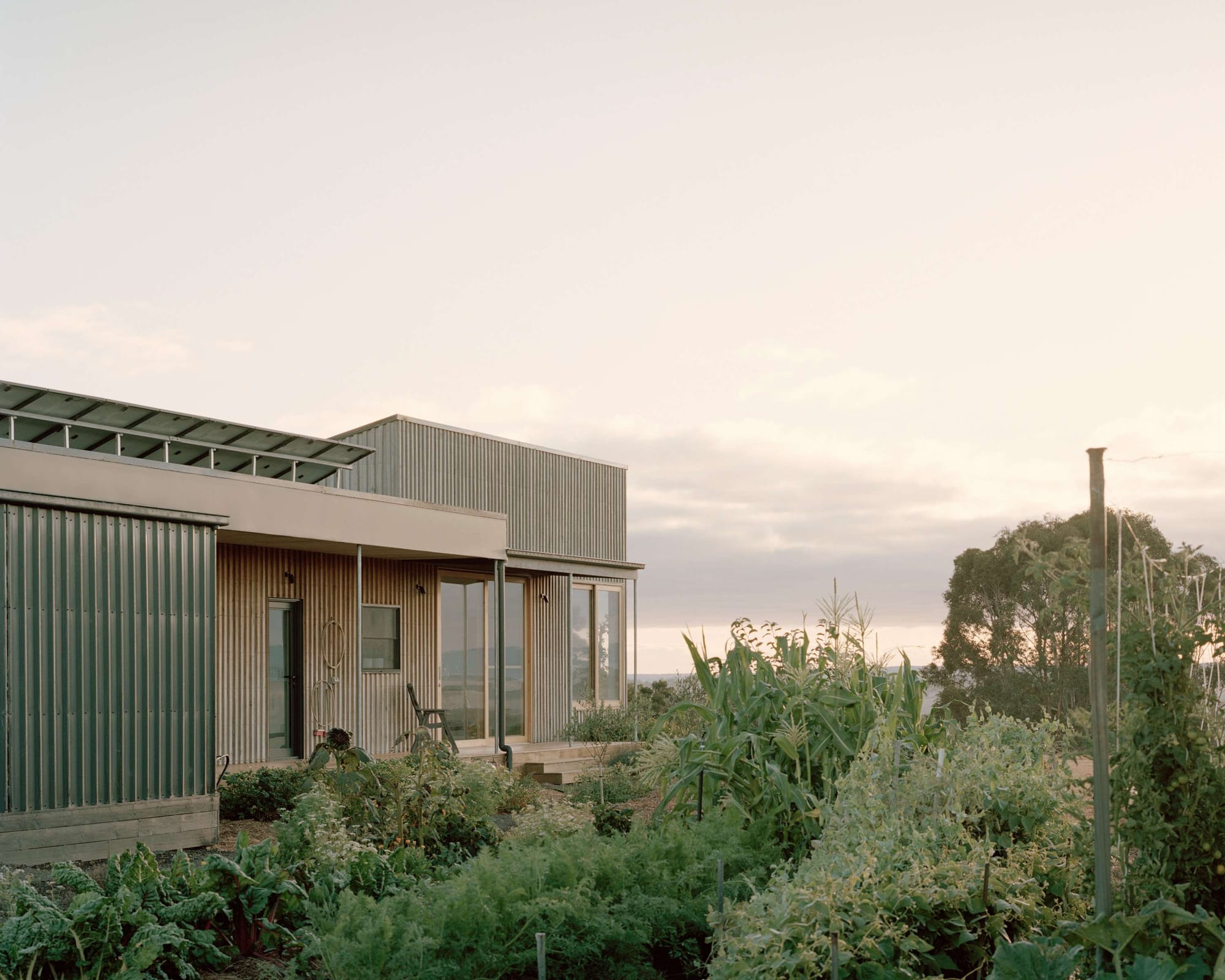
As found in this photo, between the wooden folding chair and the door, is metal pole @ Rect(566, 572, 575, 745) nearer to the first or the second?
the wooden folding chair

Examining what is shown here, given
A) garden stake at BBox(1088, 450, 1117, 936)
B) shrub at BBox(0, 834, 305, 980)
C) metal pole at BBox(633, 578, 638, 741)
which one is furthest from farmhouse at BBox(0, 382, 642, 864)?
garden stake at BBox(1088, 450, 1117, 936)

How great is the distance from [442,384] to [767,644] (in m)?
9.01

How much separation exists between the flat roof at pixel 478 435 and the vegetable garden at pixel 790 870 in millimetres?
8745

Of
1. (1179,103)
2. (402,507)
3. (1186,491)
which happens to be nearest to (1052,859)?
(1186,491)

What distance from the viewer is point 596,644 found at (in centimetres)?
1812

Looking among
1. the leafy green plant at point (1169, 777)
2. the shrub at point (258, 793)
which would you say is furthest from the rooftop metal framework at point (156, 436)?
the leafy green plant at point (1169, 777)

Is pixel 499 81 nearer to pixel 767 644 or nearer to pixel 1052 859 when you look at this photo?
pixel 767 644

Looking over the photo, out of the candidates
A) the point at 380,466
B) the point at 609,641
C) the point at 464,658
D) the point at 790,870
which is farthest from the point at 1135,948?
the point at 609,641

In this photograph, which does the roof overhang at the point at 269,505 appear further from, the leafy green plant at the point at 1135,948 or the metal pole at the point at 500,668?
the leafy green plant at the point at 1135,948

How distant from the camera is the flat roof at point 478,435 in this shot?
50.4 ft

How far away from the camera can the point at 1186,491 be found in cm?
359

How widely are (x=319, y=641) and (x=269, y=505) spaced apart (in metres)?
2.95

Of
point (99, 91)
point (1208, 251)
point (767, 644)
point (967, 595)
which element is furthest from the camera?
point (967, 595)

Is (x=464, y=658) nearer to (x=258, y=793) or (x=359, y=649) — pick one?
(x=359, y=649)
